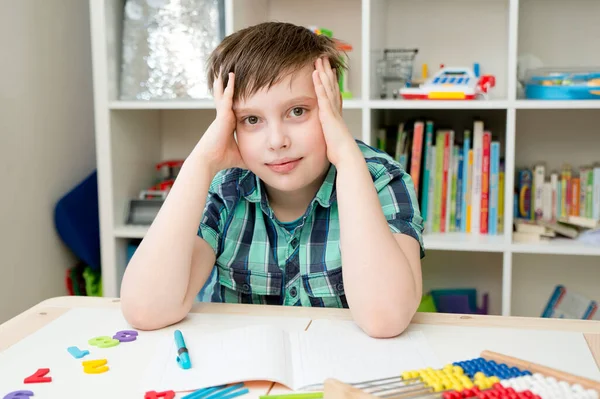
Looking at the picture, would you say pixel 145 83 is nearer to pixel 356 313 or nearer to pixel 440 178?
pixel 440 178

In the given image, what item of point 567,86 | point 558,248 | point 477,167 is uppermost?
point 567,86

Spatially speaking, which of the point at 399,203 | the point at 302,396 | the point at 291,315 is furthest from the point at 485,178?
the point at 302,396

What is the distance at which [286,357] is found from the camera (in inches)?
32.0

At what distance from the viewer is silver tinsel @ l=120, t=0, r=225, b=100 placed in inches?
80.0

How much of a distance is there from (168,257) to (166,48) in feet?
3.97

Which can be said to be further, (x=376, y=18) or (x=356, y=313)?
(x=376, y=18)

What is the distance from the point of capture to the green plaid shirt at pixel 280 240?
115 centimetres

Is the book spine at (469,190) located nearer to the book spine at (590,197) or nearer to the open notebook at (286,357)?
the book spine at (590,197)

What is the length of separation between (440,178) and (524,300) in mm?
608

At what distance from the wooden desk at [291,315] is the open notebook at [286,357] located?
0.07m

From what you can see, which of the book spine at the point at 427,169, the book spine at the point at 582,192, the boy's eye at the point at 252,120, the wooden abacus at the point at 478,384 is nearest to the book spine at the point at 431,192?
the book spine at the point at 427,169

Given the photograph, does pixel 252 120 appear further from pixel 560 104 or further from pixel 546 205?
pixel 546 205

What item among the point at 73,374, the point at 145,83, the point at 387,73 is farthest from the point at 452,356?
the point at 145,83

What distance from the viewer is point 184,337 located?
0.92 meters
